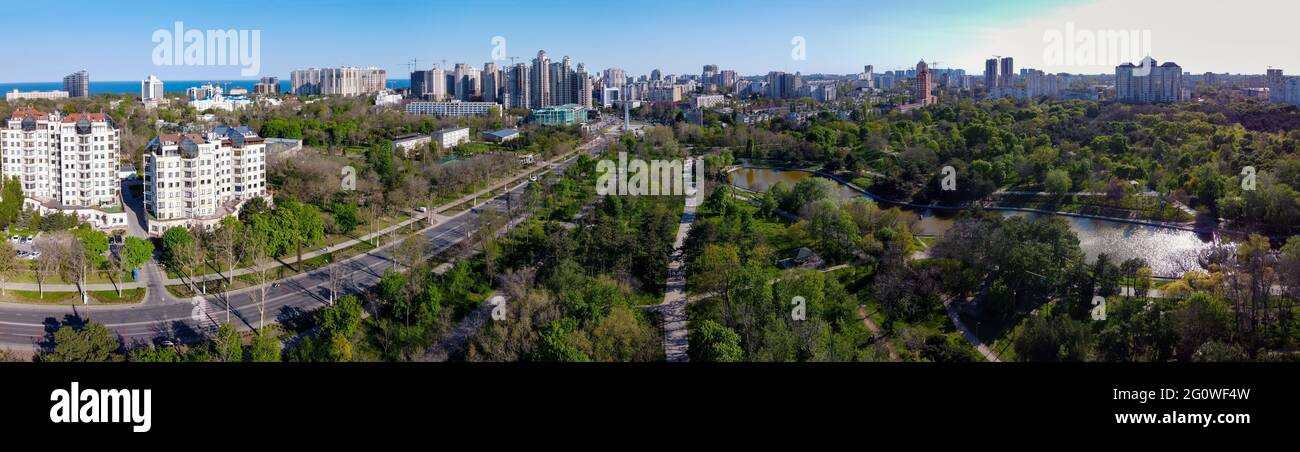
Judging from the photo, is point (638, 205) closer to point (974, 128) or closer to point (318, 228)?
point (318, 228)

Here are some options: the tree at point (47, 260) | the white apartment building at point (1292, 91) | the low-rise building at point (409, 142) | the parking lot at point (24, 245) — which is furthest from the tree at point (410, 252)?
the white apartment building at point (1292, 91)

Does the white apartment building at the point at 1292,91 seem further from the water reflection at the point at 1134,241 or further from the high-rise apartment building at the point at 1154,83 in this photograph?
the water reflection at the point at 1134,241

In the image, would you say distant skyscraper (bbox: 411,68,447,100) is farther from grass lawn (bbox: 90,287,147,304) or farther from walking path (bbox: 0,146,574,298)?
grass lawn (bbox: 90,287,147,304)

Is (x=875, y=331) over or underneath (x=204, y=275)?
underneath

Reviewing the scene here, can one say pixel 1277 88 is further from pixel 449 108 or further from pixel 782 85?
pixel 449 108

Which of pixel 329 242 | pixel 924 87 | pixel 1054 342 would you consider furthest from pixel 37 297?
pixel 924 87
